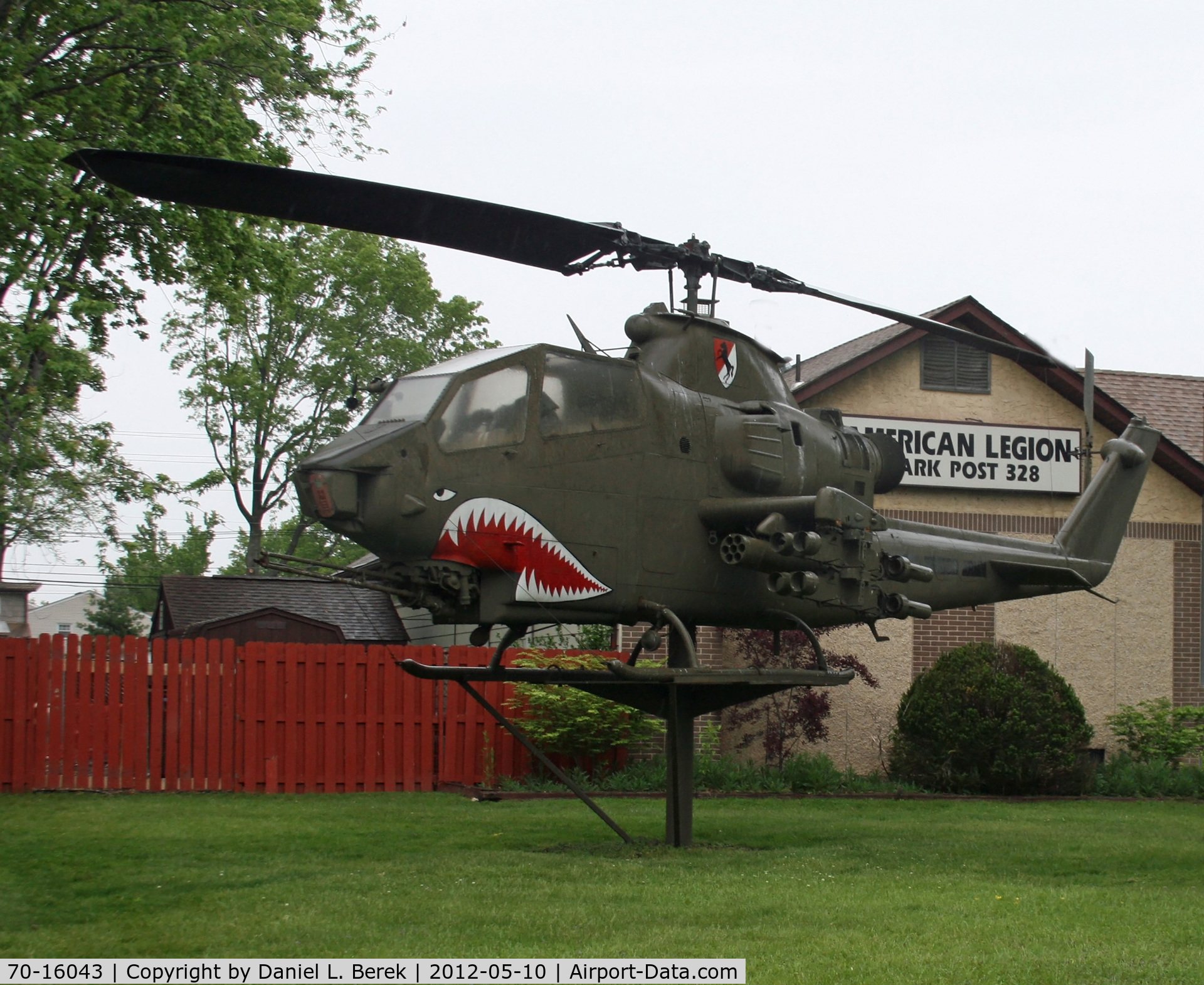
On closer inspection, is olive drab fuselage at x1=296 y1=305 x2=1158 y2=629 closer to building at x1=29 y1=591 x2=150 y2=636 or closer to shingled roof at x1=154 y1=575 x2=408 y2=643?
shingled roof at x1=154 y1=575 x2=408 y2=643

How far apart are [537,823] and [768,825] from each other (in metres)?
2.41

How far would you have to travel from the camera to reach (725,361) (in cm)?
1102

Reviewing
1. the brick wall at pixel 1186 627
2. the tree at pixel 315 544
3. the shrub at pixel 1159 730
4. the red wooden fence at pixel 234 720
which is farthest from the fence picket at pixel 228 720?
the tree at pixel 315 544

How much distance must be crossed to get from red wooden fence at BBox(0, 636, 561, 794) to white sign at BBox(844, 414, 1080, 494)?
7602 mm

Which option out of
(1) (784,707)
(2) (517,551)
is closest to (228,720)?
(1) (784,707)

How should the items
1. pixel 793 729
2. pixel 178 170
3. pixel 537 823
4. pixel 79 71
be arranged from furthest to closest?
pixel 793 729
pixel 79 71
pixel 537 823
pixel 178 170

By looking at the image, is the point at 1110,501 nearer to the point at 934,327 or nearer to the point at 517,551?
the point at 934,327

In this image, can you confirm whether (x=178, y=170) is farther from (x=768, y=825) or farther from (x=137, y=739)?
(x=137, y=739)

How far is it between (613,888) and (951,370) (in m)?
14.1

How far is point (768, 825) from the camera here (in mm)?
13500

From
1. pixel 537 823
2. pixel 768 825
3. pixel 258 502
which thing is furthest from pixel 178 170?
pixel 258 502

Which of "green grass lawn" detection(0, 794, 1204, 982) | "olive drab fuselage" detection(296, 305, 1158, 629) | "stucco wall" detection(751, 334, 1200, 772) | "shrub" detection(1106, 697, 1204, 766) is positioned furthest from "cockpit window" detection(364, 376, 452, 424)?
"shrub" detection(1106, 697, 1204, 766)

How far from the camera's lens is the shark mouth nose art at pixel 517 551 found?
897 cm

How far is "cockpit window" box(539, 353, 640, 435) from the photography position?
9383mm
